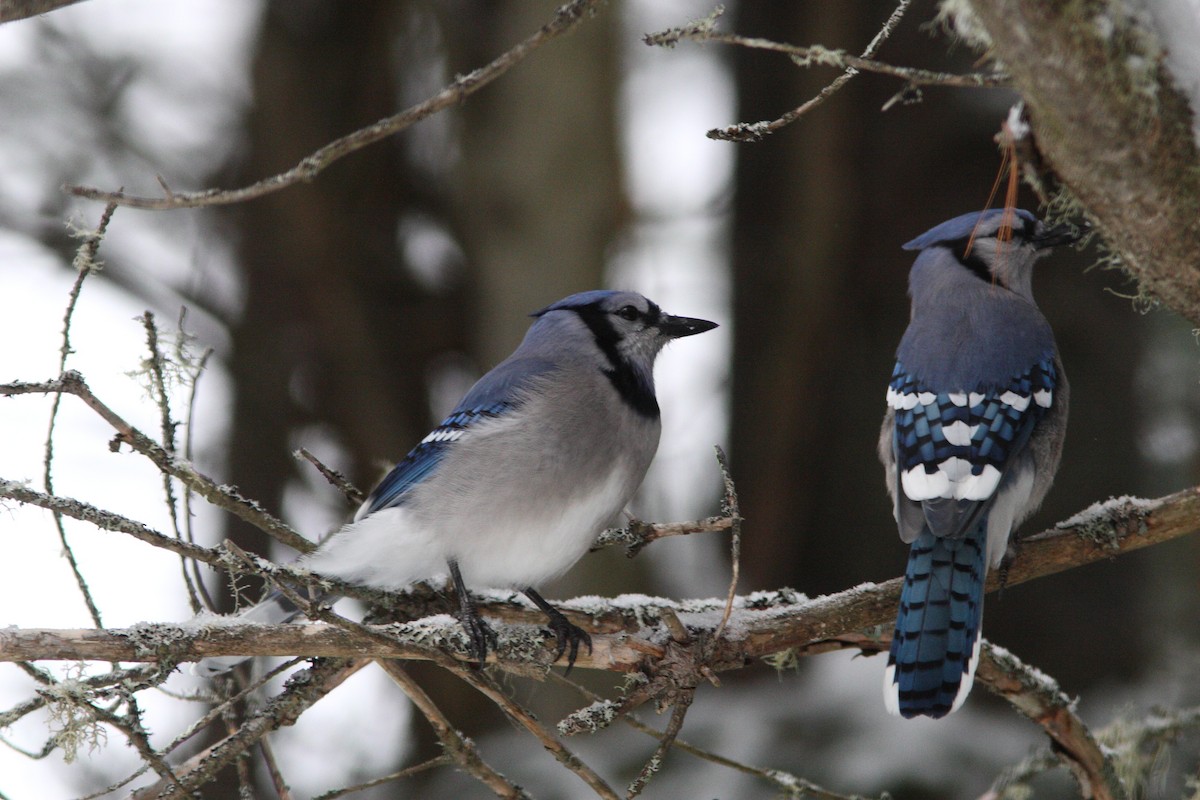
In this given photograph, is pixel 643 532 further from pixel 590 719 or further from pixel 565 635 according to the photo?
pixel 590 719

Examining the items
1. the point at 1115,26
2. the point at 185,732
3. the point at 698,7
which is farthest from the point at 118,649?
the point at 698,7

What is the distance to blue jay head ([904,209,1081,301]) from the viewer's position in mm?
2715

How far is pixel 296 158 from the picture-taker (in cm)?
486

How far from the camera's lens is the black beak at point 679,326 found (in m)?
2.85

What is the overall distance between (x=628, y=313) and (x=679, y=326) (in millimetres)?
129

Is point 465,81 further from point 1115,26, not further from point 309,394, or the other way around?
point 309,394

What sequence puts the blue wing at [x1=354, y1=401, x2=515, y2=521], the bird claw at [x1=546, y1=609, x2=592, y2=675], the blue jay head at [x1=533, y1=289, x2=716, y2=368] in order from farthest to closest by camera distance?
1. the blue jay head at [x1=533, y1=289, x2=716, y2=368]
2. the blue wing at [x1=354, y1=401, x2=515, y2=521]
3. the bird claw at [x1=546, y1=609, x2=592, y2=675]

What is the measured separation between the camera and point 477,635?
2.12m

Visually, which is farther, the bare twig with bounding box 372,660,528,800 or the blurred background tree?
the blurred background tree

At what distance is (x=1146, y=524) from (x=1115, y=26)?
1178 mm

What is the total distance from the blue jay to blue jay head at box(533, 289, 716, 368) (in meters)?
0.54

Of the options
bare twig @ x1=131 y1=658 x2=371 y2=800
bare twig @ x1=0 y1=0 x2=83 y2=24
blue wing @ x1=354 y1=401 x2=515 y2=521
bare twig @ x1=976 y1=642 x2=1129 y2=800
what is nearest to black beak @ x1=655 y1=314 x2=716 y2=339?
blue wing @ x1=354 y1=401 x2=515 y2=521

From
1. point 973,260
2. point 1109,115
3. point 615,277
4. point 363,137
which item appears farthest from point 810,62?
point 615,277

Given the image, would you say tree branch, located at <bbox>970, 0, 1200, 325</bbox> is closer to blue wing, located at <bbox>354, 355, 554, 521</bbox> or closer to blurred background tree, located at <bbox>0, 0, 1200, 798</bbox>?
blue wing, located at <bbox>354, 355, 554, 521</bbox>
